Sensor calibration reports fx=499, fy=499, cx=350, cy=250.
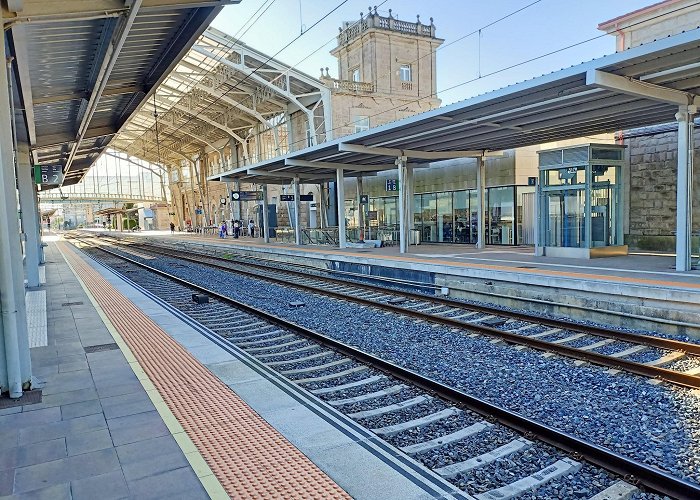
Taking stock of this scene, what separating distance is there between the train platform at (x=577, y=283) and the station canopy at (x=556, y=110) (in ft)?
12.2

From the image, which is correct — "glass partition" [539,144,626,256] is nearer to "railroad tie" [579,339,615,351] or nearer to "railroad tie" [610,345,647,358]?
"railroad tie" [579,339,615,351]

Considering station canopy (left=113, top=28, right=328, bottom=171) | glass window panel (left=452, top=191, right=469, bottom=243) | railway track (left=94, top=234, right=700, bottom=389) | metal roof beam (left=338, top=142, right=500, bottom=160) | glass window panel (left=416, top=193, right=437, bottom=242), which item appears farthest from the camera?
station canopy (left=113, top=28, right=328, bottom=171)

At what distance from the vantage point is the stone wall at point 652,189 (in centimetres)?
1539

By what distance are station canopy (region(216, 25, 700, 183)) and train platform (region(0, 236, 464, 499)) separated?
7953 millimetres

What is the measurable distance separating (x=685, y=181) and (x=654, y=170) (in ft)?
18.8

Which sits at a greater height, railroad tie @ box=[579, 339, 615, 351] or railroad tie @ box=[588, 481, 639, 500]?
railroad tie @ box=[588, 481, 639, 500]

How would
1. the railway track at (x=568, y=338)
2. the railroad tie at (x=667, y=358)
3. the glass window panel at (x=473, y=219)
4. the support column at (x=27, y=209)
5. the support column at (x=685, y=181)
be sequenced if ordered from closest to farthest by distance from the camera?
the railway track at (x=568, y=338) < the railroad tie at (x=667, y=358) < the support column at (x=685, y=181) < the support column at (x=27, y=209) < the glass window panel at (x=473, y=219)

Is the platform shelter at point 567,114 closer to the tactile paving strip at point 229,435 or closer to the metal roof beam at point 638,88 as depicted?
the metal roof beam at point 638,88

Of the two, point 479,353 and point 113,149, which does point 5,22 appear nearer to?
point 479,353

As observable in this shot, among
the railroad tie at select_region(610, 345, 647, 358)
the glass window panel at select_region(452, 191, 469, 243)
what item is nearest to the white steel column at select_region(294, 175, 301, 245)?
the glass window panel at select_region(452, 191, 469, 243)

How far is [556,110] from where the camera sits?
40.4ft

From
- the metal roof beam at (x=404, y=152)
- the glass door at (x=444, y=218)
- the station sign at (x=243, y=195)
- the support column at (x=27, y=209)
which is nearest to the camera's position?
the support column at (x=27, y=209)

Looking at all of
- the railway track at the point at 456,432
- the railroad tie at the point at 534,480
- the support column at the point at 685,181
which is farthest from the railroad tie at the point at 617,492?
the support column at the point at 685,181

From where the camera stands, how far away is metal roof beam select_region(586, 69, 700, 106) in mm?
9094
